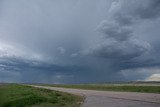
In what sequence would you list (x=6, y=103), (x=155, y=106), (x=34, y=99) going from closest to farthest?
(x=155, y=106) < (x=34, y=99) < (x=6, y=103)

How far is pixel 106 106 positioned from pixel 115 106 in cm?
80

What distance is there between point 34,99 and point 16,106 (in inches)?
82.7

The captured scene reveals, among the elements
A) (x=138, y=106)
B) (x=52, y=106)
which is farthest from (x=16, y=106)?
(x=138, y=106)

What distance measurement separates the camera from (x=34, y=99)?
1307 inches

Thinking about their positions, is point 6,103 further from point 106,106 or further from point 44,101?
point 106,106

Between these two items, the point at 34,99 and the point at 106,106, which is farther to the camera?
the point at 34,99

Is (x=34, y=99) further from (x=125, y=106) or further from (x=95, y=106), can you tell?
(x=125, y=106)

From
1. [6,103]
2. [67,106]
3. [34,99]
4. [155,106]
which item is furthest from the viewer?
[6,103]

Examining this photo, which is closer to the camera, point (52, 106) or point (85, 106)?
point (85, 106)

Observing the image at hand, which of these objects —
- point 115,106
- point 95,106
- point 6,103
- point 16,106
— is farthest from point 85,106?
point 6,103

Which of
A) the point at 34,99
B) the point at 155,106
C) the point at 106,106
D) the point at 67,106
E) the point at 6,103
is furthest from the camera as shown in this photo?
the point at 6,103

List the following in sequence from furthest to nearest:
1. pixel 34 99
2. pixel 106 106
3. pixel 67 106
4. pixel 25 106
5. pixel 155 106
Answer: pixel 34 99 < pixel 25 106 < pixel 67 106 < pixel 106 106 < pixel 155 106

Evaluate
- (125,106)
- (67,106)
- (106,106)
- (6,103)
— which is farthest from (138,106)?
(6,103)

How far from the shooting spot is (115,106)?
23031mm
